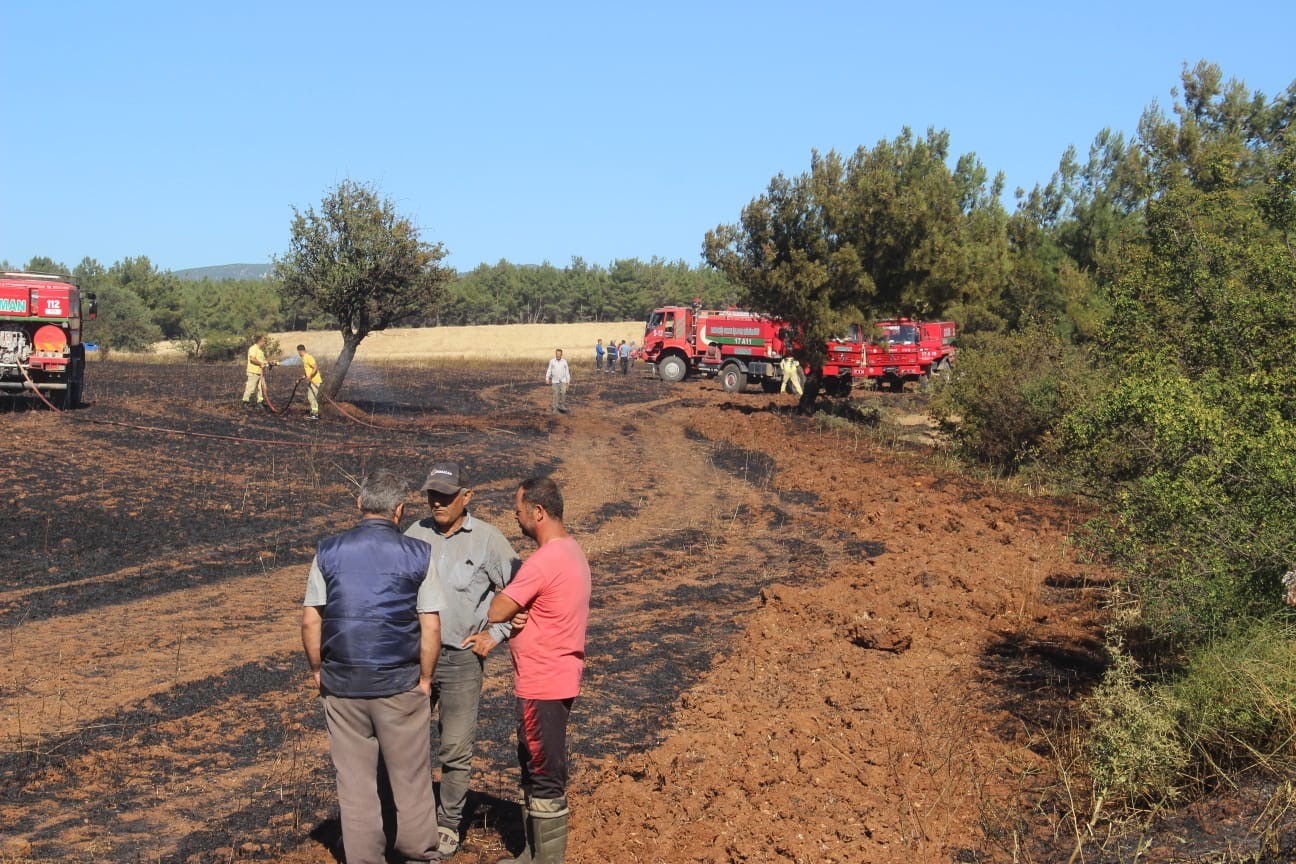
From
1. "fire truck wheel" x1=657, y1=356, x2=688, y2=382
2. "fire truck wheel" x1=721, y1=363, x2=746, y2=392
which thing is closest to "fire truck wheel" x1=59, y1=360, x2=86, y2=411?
"fire truck wheel" x1=721, y1=363, x2=746, y2=392

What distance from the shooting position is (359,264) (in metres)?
25.6

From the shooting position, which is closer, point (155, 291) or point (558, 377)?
point (558, 377)

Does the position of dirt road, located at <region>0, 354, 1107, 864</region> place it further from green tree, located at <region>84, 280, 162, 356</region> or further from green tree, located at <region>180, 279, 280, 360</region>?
green tree, located at <region>180, 279, 280, 360</region>

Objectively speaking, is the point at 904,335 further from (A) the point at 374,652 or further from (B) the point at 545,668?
(A) the point at 374,652

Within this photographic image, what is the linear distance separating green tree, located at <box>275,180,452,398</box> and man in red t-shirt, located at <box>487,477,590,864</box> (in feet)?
69.5

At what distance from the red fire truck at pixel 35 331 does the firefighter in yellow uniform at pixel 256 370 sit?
311 centimetres

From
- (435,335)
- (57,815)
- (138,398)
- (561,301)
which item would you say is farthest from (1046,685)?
(561,301)

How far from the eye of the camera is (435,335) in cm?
9856

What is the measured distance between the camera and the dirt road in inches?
239

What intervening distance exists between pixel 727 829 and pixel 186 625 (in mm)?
6306

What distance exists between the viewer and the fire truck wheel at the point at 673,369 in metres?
44.3

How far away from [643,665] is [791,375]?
101ft

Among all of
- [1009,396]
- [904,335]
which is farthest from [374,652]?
[904,335]

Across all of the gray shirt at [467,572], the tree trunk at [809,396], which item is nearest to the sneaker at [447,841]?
the gray shirt at [467,572]
